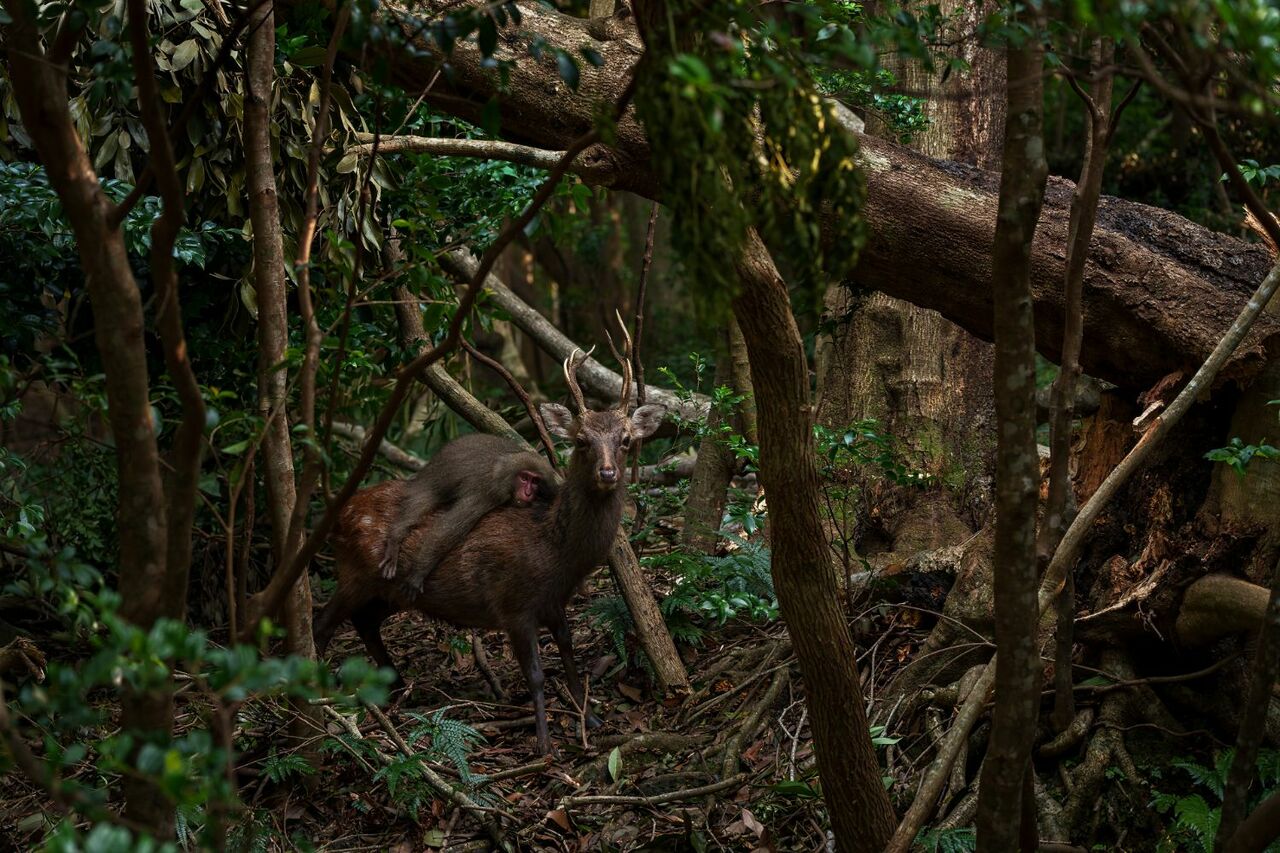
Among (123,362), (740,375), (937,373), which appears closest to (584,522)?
(740,375)

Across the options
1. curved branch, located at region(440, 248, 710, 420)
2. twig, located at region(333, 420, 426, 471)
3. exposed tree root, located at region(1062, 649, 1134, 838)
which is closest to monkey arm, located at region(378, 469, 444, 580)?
curved branch, located at region(440, 248, 710, 420)

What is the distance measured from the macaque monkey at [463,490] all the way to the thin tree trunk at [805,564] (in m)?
3.12

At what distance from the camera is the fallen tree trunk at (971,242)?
214 inches

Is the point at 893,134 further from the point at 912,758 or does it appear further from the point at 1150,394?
the point at 912,758

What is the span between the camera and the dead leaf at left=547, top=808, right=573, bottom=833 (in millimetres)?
5754

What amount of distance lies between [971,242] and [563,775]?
324 centimetres

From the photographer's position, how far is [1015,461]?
12.6 feet

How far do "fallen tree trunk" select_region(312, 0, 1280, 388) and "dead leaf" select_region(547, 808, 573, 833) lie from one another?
2.88m

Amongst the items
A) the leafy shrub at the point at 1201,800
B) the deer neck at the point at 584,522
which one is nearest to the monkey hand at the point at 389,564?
the deer neck at the point at 584,522

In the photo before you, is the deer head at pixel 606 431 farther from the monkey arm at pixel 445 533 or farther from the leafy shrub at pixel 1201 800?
the leafy shrub at pixel 1201 800

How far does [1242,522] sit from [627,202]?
41.3ft

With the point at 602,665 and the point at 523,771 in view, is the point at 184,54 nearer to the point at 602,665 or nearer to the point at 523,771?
the point at 523,771

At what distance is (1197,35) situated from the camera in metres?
2.57

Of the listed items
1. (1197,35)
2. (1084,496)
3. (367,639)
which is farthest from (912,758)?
(1197,35)
